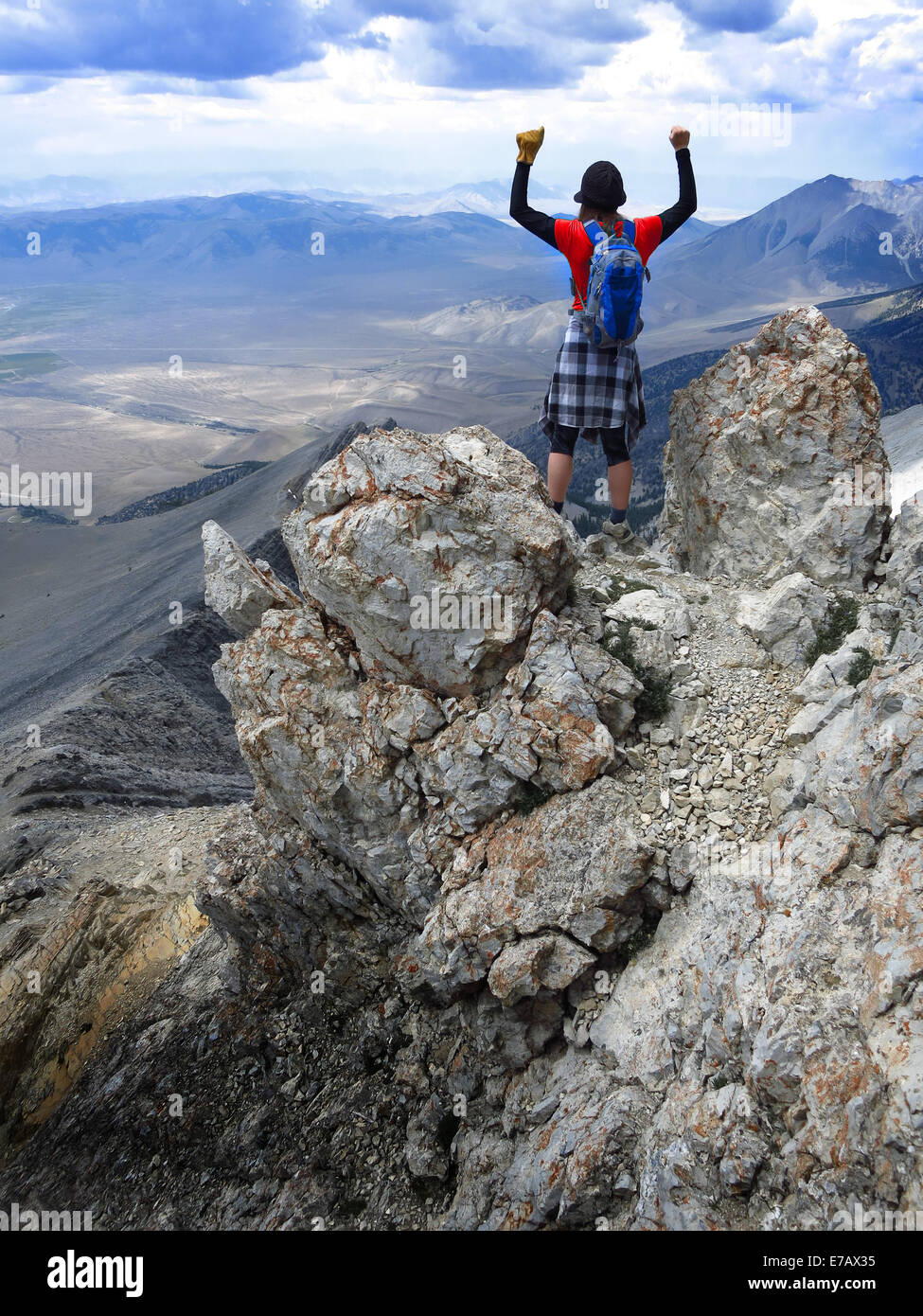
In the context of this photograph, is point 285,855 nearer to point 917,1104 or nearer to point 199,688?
point 917,1104

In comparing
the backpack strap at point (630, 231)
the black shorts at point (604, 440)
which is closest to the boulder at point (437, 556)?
the black shorts at point (604, 440)

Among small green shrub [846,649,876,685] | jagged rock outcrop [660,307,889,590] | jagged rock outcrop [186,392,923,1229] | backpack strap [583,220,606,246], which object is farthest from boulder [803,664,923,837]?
backpack strap [583,220,606,246]

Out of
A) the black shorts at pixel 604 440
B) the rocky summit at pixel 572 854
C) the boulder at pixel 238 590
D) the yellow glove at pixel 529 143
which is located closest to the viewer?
the rocky summit at pixel 572 854

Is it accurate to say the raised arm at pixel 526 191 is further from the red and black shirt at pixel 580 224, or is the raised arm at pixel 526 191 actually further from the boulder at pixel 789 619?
the boulder at pixel 789 619

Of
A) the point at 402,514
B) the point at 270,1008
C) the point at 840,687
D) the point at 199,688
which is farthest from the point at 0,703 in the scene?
the point at 840,687

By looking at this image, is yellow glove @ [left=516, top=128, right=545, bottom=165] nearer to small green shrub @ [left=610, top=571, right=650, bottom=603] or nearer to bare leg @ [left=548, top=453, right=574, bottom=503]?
bare leg @ [left=548, top=453, right=574, bottom=503]

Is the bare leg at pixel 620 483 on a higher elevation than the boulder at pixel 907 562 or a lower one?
higher

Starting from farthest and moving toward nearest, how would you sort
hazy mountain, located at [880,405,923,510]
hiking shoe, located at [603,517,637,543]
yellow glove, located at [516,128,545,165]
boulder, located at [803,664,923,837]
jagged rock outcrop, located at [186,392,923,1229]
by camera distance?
hazy mountain, located at [880,405,923,510]
hiking shoe, located at [603,517,637,543]
yellow glove, located at [516,128,545,165]
boulder, located at [803,664,923,837]
jagged rock outcrop, located at [186,392,923,1229]

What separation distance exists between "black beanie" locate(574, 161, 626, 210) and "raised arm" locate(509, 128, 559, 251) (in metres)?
0.75

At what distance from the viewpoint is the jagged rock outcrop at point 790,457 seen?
1480 cm

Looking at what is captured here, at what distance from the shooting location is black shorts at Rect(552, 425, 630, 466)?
14523 millimetres

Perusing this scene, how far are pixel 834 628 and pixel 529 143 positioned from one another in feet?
31.1

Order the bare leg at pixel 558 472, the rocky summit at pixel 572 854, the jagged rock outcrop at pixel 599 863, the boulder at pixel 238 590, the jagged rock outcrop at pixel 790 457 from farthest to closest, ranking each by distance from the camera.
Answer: the boulder at pixel 238 590, the jagged rock outcrop at pixel 790 457, the bare leg at pixel 558 472, the rocky summit at pixel 572 854, the jagged rock outcrop at pixel 599 863

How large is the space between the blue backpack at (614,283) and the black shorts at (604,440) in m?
1.79
